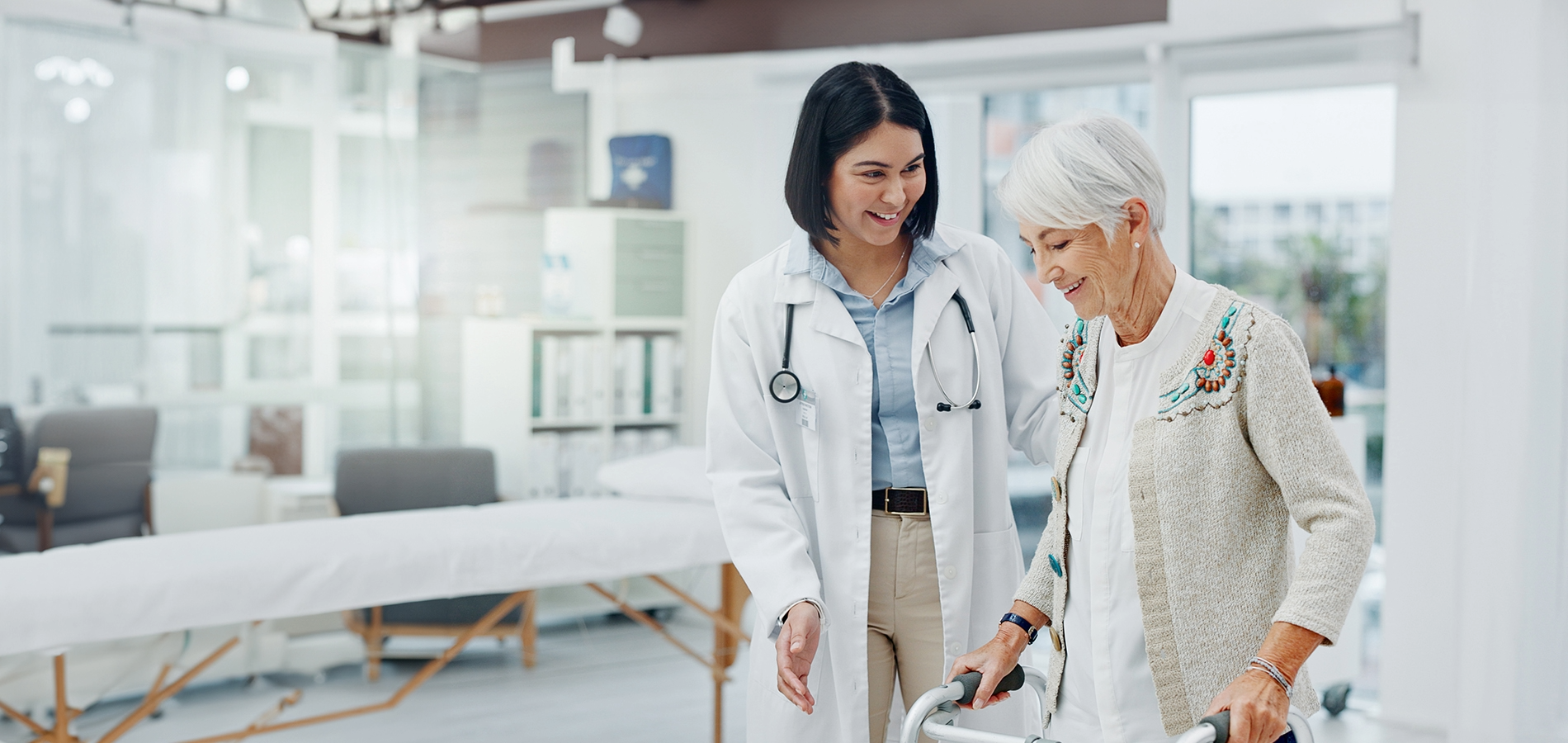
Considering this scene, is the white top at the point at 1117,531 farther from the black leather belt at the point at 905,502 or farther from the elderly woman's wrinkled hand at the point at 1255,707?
the black leather belt at the point at 905,502

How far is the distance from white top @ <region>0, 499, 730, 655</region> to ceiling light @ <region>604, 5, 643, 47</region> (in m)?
2.12

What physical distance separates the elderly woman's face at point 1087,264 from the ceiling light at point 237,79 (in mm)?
3207

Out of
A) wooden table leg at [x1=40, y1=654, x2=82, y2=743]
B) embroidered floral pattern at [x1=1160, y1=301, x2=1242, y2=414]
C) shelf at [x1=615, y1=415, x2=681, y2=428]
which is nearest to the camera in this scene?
embroidered floral pattern at [x1=1160, y1=301, x2=1242, y2=414]

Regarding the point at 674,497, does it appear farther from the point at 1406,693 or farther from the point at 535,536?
the point at 1406,693

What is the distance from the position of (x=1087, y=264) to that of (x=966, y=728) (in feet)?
1.65

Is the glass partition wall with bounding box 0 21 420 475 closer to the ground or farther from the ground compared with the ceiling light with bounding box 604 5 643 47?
closer to the ground

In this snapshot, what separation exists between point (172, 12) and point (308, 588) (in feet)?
6.97

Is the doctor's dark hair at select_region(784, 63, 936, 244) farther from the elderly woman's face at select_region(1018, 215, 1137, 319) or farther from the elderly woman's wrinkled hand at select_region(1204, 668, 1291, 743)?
the elderly woman's wrinkled hand at select_region(1204, 668, 1291, 743)

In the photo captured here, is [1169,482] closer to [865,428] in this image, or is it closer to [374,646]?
[865,428]

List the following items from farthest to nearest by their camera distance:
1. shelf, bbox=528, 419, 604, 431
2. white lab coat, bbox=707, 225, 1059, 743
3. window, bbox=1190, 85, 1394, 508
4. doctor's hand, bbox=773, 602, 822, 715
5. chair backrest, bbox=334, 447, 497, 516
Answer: shelf, bbox=528, 419, 604, 431, chair backrest, bbox=334, 447, 497, 516, window, bbox=1190, 85, 1394, 508, white lab coat, bbox=707, 225, 1059, 743, doctor's hand, bbox=773, 602, 822, 715

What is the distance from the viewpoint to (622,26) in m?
4.40

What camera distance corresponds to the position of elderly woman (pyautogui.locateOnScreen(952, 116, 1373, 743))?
106 cm

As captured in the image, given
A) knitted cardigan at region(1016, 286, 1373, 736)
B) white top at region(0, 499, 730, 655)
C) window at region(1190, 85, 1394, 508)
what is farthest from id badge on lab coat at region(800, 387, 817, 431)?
window at region(1190, 85, 1394, 508)

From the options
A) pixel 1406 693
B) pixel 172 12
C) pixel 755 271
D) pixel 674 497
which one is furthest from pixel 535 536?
pixel 1406 693
